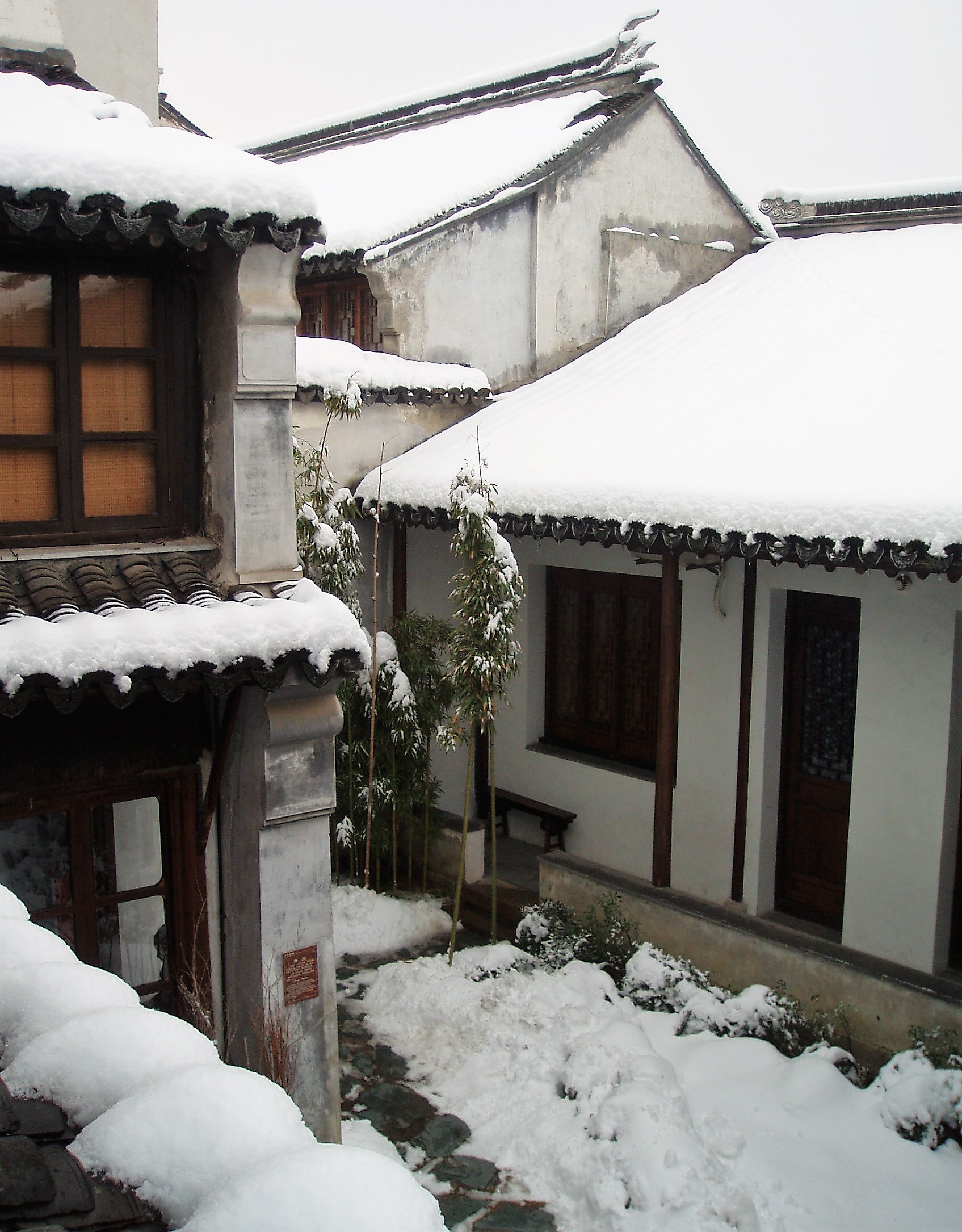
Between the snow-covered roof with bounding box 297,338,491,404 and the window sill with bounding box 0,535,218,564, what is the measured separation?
325 centimetres

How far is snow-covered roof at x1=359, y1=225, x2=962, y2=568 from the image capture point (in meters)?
6.55

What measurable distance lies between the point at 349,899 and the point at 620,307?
6.37 meters

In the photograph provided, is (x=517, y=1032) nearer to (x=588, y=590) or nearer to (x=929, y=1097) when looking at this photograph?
(x=929, y=1097)

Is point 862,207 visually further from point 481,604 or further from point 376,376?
point 481,604

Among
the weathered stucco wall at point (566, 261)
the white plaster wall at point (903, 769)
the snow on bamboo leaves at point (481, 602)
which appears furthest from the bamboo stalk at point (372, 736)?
the white plaster wall at point (903, 769)

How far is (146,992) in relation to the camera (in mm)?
5414

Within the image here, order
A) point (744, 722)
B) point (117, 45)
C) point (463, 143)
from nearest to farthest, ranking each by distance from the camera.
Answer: point (117, 45) < point (744, 722) < point (463, 143)

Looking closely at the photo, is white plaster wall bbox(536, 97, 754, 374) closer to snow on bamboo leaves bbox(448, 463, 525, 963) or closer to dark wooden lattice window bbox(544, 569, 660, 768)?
dark wooden lattice window bbox(544, 569, 660, 768)

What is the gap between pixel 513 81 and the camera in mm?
14195

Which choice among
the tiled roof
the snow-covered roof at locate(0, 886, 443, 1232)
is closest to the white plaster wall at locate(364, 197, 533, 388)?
the snow-covered roof at locate(0, 886, 443, 1232)

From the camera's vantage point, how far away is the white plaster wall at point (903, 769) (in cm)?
710

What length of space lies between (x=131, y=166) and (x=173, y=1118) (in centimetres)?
353

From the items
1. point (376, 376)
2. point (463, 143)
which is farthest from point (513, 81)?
point (376, 376)

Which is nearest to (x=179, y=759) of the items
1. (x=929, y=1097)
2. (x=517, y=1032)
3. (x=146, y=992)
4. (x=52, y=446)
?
(x=146, y=992)
